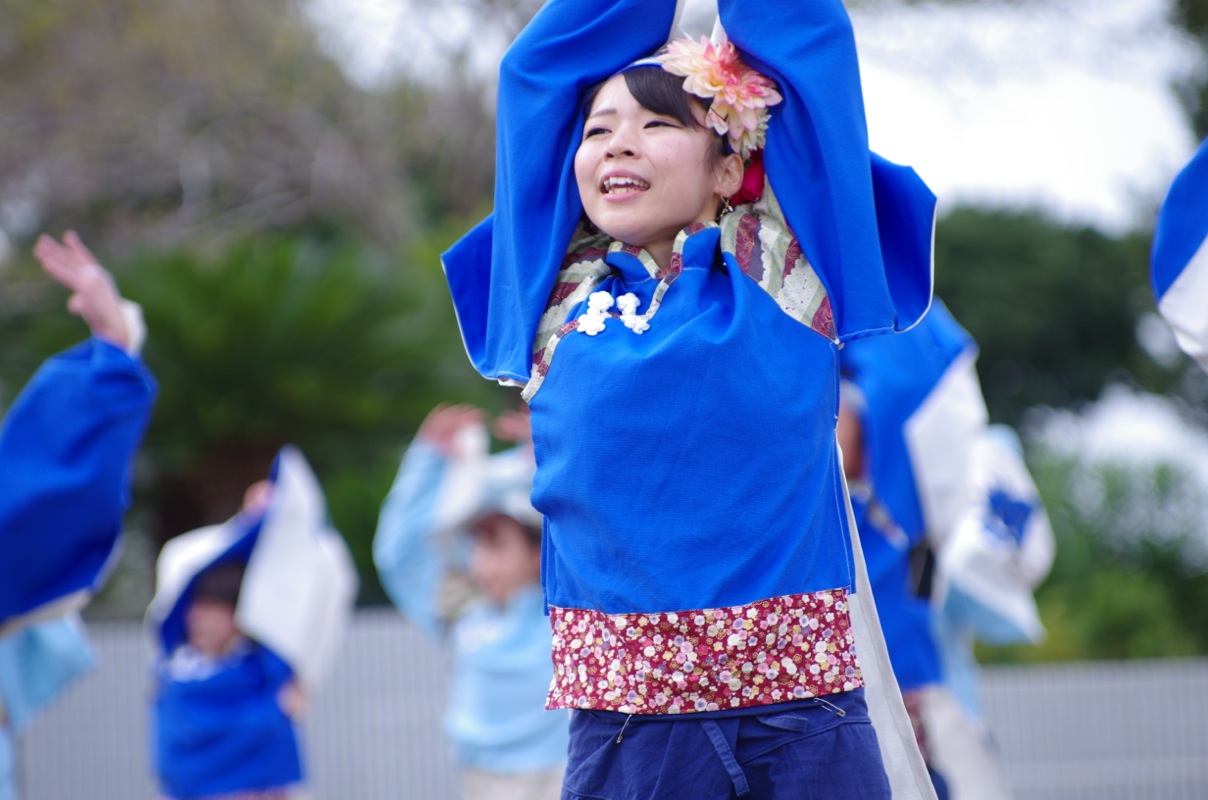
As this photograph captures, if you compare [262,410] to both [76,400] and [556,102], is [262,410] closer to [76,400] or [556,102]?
[76,400]

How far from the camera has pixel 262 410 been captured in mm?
11391

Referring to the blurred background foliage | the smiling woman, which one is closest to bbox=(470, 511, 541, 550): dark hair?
the smiling woman

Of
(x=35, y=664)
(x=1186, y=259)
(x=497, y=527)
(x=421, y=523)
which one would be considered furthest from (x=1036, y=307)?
(x=35, y=664)

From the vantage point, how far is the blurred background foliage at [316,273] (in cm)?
1134

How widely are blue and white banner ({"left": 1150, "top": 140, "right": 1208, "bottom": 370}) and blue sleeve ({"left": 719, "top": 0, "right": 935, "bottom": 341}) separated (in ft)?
3.01

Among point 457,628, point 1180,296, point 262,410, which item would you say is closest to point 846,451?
point 1180,296

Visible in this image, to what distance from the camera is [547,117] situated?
264 cm

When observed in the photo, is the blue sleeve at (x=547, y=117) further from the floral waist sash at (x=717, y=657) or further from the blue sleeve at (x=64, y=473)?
the blue sleeve at (x=64, y=473)

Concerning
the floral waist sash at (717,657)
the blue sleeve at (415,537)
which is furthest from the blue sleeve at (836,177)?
the blue sleeve at (415,537)

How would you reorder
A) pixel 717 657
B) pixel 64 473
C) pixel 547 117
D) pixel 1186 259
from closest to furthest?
1. pixel 717 657
2. pixel 547 117
3. pixel 1186 259
4. pixel 64 473

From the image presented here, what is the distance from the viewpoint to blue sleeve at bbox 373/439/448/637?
6672 millimetres

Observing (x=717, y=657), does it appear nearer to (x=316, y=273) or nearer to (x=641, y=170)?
(x=641, y=170)

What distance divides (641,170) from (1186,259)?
4.47 feet

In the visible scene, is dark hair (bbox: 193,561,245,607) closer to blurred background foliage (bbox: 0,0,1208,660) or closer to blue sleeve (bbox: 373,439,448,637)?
blue sleeve (bbox: 373,439,448,637)
